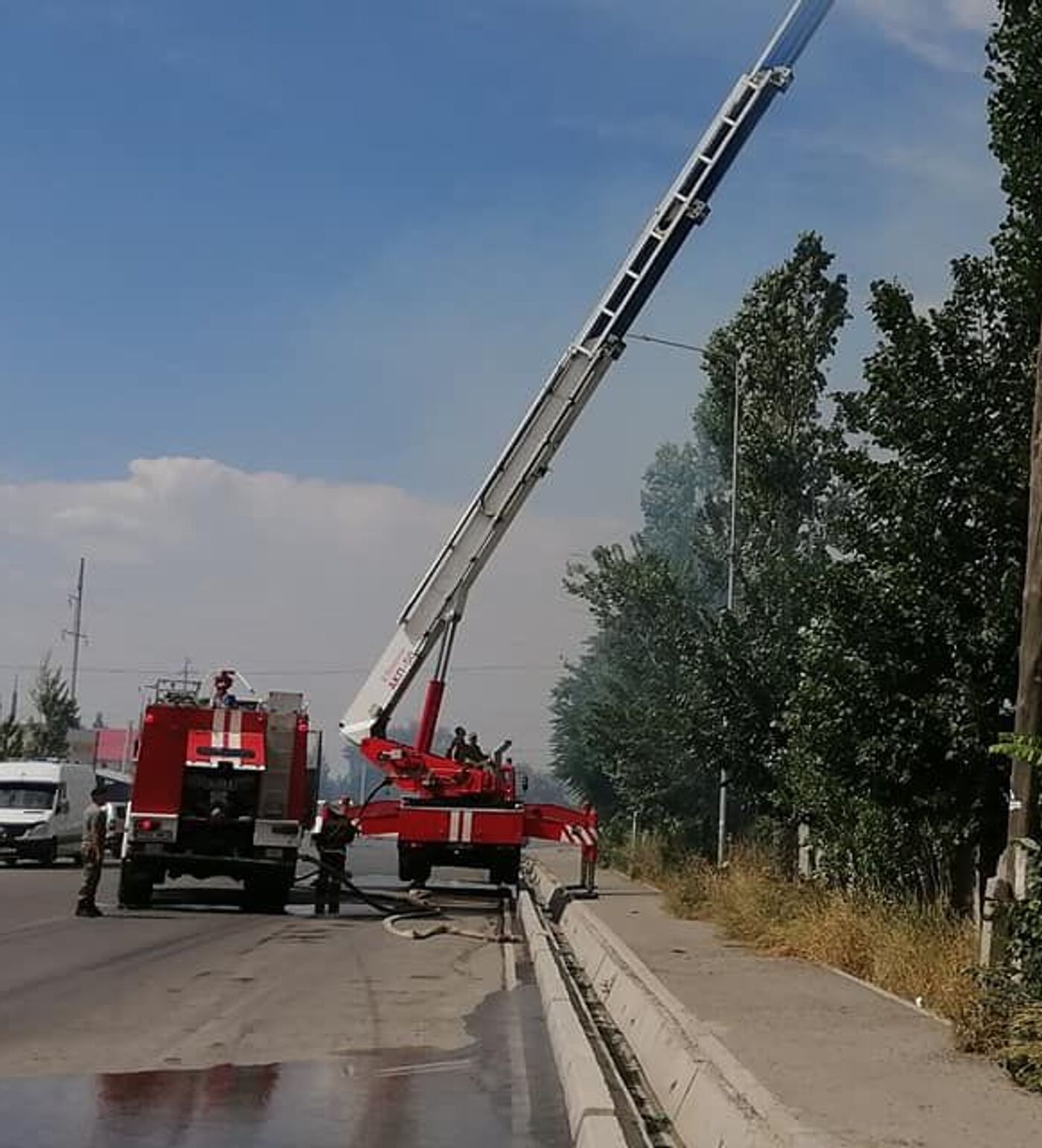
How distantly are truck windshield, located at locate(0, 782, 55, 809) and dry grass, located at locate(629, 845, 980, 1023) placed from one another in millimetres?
→ 18621

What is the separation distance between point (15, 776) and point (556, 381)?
55.7ft

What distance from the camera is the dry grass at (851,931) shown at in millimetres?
11469

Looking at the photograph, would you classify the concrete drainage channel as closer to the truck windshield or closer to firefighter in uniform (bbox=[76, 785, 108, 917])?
firefighter in uniform (bbox=[76, 785, 108, 917])

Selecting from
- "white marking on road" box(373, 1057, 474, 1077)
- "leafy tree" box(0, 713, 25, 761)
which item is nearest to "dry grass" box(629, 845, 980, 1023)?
"white marking on road" box(373, 1057, 474, 1077)

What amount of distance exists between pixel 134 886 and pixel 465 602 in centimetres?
675

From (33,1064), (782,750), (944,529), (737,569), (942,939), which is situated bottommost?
(33,1064)

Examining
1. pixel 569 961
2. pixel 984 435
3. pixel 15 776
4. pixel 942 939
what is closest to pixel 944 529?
pixel 984 435

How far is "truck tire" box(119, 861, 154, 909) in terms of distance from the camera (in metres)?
23.1

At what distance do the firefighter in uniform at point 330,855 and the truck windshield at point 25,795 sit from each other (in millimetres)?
12943

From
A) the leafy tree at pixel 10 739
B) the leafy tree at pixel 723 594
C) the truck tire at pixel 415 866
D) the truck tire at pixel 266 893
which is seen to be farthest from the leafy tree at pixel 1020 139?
the leafy tree at pixel 10 739

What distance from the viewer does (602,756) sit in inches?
1384

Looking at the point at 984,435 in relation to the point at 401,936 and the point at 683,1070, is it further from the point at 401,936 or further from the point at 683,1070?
the point at 401,936

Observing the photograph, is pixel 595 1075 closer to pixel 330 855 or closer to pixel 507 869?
pixel 330 855

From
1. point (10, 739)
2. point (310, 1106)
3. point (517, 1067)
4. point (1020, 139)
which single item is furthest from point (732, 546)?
point (10, 739)
